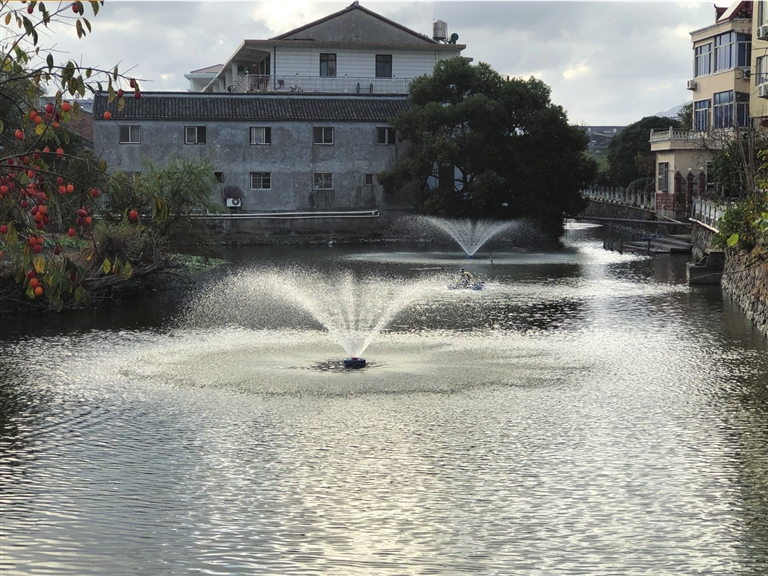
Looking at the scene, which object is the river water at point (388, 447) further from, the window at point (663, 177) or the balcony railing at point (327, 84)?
the balcony railing at point (327, 84)

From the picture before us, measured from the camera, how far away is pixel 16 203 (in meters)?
7.70

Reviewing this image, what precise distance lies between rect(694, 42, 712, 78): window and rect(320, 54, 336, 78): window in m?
23.9

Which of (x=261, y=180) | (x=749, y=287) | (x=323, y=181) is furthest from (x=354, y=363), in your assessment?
(x=323, y=181)

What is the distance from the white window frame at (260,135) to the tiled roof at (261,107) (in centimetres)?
73

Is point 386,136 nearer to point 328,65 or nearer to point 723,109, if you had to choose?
point 328,65

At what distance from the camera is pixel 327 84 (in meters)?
74.3

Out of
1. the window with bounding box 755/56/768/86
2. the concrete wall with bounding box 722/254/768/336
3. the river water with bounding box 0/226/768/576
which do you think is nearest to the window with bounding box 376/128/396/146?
the window with bounding box 755/56/768/86

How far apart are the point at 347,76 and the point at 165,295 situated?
41750 millimetres

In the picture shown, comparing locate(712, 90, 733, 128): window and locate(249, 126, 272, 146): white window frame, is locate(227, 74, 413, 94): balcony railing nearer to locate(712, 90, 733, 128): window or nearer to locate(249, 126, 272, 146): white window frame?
locate(249, 126, 272, 146): white window frame

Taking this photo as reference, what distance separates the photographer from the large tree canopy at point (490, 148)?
60156mm

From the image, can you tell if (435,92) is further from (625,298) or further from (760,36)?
(625,298)

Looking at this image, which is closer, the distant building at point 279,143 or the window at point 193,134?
the distant building at point 279,143

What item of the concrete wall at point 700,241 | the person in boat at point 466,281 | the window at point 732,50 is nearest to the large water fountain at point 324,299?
the person in boat at point 466,281

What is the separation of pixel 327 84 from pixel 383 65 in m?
4.19
